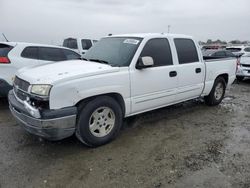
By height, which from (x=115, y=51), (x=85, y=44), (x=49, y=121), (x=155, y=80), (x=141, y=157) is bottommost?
(x=141, y=157)

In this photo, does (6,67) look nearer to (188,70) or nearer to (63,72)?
(63,72)

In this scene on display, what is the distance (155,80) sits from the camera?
4445 mm

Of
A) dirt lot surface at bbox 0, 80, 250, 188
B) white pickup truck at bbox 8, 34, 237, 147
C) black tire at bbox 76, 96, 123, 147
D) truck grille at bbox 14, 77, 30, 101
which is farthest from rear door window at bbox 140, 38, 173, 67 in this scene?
truck grille at bbox 14, 77, 30, 101

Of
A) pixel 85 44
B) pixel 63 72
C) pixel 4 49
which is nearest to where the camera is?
pixel 63 72

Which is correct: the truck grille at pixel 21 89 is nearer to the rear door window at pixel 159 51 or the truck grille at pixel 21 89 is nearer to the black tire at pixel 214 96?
the rear door window at pixel 159 51

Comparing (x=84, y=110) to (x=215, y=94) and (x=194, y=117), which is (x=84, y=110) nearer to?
(x=194, y=117)

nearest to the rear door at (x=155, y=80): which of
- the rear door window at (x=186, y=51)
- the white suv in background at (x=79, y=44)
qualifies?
→ the rear door window at (x=186, y=51)

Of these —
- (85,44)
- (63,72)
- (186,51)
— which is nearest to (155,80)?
(186,51)

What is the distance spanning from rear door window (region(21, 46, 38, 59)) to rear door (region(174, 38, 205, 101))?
3631mm

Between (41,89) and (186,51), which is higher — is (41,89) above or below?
below

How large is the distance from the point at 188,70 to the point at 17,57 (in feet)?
13.2

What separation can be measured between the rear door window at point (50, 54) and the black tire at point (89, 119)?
3.44 metres

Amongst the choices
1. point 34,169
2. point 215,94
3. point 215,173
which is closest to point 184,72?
point 215,94

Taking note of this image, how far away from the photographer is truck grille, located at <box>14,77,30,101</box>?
3.63 meters
